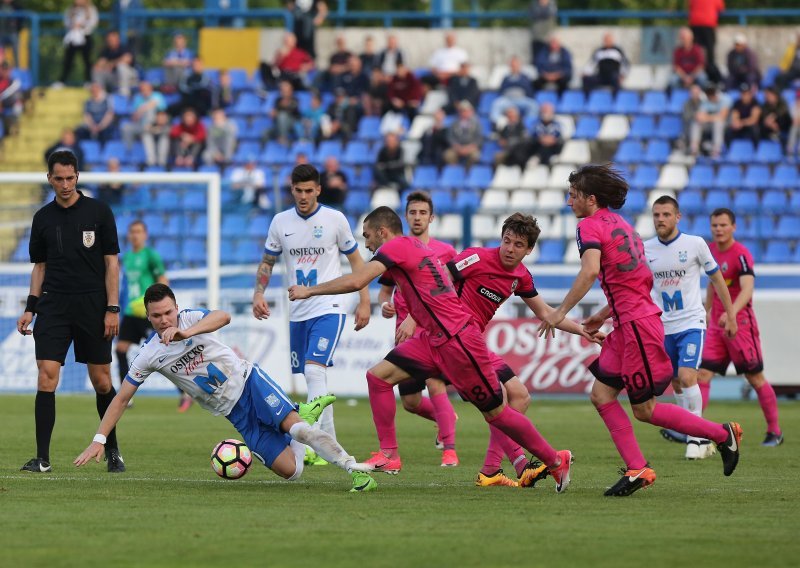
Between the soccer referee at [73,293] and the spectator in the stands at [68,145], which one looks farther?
the spectator in the stands at [68,145]

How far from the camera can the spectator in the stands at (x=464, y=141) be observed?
2736 cm

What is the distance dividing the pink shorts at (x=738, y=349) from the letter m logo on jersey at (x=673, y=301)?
1.35 m

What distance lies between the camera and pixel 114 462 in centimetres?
1085

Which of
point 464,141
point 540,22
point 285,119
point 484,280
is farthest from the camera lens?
point 540,22

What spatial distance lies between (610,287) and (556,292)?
457 inches

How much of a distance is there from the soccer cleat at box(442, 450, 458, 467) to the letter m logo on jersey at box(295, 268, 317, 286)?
73.5 inches

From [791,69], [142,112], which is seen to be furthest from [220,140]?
[791,69]

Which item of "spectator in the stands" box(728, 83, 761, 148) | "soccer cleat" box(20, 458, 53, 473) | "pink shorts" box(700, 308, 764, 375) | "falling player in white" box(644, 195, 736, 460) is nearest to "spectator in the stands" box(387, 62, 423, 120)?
"spectator in the stands" box(728, 83, 761, 148)

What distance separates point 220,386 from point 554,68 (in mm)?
20423

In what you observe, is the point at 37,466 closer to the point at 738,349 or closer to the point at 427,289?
the point at 427,289

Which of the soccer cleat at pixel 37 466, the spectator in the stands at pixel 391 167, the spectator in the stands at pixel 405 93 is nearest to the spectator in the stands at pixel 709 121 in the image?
the spectator in the stands at pixel 405 93

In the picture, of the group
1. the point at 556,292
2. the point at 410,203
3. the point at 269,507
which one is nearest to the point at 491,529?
the point at 269,507

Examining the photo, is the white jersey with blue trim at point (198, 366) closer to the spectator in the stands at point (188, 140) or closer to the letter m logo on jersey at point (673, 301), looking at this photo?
the letter m logo on jersey at point (673, 301)

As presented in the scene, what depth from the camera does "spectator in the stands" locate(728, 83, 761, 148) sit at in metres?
27.0
